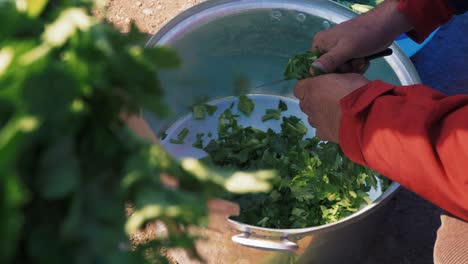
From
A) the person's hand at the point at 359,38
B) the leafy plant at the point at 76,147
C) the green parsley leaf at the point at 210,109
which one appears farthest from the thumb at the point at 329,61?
the leafy plant at the point at 76,147

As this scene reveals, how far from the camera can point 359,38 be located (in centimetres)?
104

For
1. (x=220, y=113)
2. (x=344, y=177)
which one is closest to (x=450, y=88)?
(x=344, y=177)

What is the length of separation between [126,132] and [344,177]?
2.89ft

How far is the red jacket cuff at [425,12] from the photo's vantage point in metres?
1.03

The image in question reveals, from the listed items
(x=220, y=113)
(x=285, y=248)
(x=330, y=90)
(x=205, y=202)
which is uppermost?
(x=220, y=113)

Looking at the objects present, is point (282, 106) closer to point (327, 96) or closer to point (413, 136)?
point (327, 96)

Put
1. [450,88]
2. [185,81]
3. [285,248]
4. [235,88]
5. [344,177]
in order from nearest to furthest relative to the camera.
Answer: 1. [285,248]
2. [344,177]
3. [185,81]
4. [235,88]
5. [450,88]

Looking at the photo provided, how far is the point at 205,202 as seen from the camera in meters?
0.36

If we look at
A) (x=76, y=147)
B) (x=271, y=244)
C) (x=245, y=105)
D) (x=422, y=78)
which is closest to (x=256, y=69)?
(x=245, y=105)

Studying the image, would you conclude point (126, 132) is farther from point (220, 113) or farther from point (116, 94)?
point (220, 113)

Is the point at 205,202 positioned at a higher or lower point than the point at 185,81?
lower

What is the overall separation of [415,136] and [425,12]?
1.34ft

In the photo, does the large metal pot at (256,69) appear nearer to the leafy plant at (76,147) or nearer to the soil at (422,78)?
the soil at (422,78)

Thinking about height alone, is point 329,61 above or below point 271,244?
above
